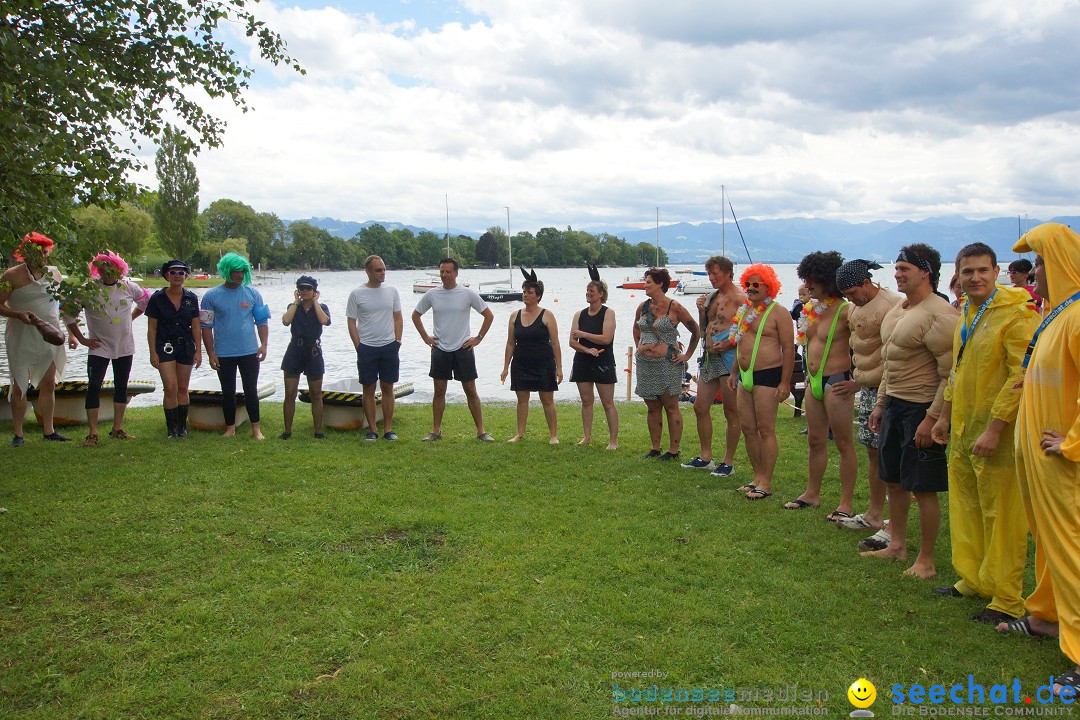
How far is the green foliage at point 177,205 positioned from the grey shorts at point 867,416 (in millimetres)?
79035

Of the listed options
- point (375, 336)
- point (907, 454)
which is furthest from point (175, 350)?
point (907, 454)

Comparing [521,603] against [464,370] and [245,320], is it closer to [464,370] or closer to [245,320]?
[464,370]

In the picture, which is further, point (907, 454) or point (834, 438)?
point (834, 438)

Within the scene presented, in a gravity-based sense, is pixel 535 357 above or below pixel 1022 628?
above

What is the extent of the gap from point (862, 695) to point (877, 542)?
233 centimetres

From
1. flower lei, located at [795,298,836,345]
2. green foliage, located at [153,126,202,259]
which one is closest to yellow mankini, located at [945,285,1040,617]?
flower lei, located at [795,298,836,345]

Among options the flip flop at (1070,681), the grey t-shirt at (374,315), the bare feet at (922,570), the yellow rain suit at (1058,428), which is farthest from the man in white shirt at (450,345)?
the flip flop at (1070,681)

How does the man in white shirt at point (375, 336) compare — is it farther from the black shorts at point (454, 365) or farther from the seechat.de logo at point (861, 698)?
the seechat.de logo at point (861, 698)

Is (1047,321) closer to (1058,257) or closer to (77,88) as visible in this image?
(1058,257)

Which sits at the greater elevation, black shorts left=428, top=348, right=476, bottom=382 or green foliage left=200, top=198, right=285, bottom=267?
green foliage left=200, top=198, right=285, bottom=267

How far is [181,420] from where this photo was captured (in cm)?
895

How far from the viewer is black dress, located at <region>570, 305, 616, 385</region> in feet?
28.5

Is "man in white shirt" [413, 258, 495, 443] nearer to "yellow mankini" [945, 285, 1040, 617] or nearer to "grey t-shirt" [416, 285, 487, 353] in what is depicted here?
"grey t-shirt" [416, 285, 487, 353]

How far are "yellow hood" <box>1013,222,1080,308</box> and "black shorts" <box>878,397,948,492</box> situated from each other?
1.27 meters
